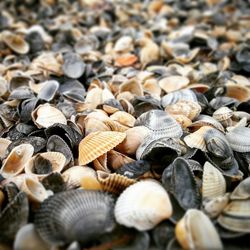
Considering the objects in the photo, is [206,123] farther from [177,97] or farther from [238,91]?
[238,91]

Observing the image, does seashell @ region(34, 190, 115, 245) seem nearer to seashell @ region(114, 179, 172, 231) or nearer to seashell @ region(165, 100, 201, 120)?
seashell @ region(114, 179, 172, 231)

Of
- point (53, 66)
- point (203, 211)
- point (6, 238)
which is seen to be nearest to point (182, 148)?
point (203, 211)

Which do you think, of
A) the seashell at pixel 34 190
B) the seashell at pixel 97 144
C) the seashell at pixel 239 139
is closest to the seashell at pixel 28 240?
the seashell at pixel 34 190

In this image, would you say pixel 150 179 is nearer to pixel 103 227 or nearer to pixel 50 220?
pixel 103 227

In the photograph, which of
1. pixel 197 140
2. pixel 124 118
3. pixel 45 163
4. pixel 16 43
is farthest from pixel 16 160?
pixel 16 43

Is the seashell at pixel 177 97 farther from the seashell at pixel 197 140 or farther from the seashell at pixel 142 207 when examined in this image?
the seashell at pixel 142 207
